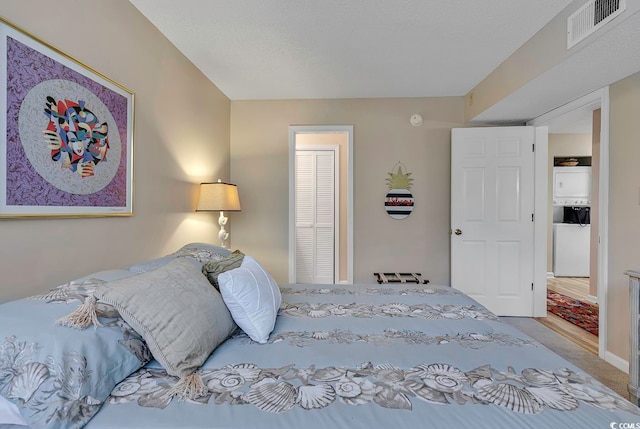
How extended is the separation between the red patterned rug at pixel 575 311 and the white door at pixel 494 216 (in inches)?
19.7

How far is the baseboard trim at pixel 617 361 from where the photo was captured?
225cm

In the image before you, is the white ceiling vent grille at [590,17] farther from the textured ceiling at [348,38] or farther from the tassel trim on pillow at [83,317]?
the tassel trim on pillow at [83,317]

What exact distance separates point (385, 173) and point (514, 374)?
2761mm

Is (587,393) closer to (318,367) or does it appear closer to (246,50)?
(318,367)

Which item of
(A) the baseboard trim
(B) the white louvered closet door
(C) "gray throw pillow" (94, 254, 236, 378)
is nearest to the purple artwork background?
(C) "gray throw pillow" (94, 254, 236, 378)

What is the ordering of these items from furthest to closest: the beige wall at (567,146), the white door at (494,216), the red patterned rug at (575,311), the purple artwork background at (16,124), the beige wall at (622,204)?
the beige wall at (567,146) → the white door at (494,216) → the red patterned rug at (575,311) → the beige wall at (622,204) → the purple artwork background at (16,124)

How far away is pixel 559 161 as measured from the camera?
530 cm

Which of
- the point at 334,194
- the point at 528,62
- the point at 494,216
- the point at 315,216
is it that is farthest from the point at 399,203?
the point at 528,62

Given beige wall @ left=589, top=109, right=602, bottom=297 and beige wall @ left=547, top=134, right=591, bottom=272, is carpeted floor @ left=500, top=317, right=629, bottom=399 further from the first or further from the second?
beige wall @ left=547, top=134, right=591, bottom=272

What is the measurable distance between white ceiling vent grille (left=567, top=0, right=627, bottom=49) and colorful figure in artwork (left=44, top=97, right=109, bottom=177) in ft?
9.49

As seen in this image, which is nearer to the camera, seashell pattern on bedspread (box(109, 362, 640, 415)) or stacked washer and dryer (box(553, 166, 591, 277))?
seashell pattern on bedspread (box(109, 362, 640, 415))

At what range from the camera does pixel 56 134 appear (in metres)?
1.39

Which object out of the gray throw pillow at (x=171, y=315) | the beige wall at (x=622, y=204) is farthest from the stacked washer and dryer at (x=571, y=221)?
the gray throw pillow at (x=171, y=315)

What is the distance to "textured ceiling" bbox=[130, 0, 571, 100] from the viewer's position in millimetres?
1958
